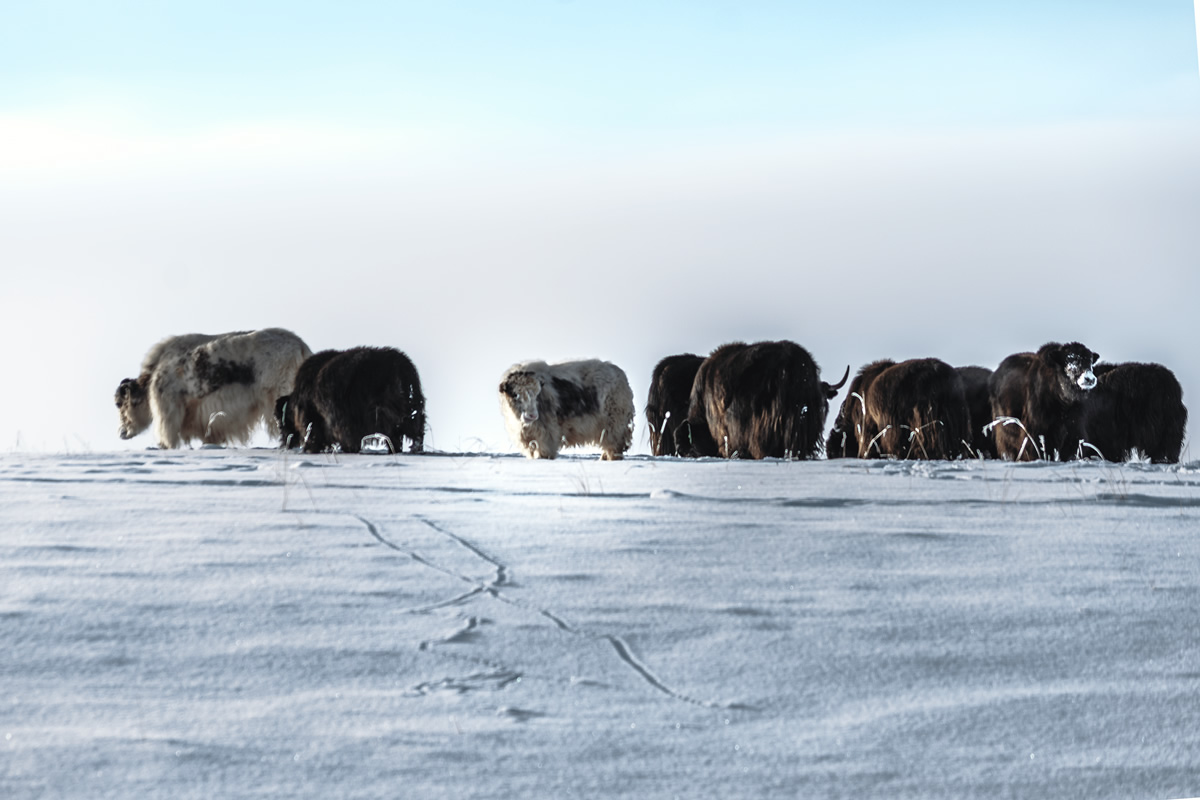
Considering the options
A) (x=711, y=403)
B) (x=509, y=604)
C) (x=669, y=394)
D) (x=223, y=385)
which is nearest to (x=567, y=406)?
(x=711, y=403)

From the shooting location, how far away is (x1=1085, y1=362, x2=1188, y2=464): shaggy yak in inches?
381

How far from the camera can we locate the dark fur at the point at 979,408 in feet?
33.6

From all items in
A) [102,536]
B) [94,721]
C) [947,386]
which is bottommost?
[94,721]

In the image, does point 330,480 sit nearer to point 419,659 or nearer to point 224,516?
point 224,516

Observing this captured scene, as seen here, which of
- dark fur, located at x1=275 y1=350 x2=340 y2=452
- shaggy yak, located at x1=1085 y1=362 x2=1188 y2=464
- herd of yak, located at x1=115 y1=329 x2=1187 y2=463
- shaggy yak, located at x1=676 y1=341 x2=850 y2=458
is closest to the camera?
shaggy yak, located at x1=676 y1=341 x2=850 y2=458

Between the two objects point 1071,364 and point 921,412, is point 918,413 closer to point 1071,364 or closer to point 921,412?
point 921,412

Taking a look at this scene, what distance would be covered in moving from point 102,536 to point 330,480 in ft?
5.89

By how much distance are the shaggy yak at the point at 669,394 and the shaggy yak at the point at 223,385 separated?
2.96 meters

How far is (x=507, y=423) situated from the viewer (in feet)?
29.2

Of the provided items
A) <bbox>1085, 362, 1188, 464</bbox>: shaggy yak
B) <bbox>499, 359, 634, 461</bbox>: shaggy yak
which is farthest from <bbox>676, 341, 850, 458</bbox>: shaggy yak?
<bbox>1085, 362, 1188, 464</bbox>: shaggy yak

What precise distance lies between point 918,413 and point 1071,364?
121 centimetres

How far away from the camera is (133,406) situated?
11.2 metres

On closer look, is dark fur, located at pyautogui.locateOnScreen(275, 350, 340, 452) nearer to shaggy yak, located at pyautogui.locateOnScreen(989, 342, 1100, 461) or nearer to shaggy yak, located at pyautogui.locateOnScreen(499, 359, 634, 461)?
shaggy yak, located at pyautogui.locateOnScreen(499, 359, 634, 461)

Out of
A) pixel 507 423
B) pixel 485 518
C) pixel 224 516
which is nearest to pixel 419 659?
pixel 485 518
